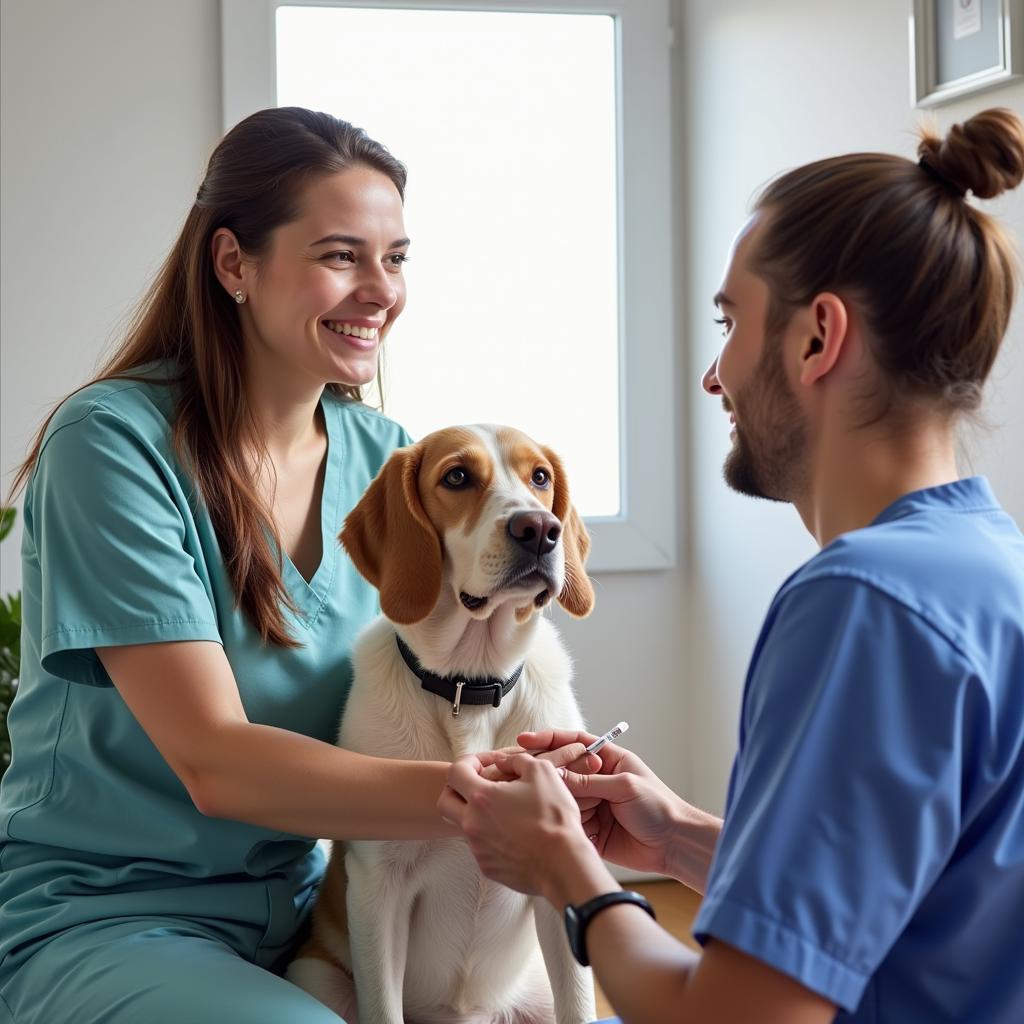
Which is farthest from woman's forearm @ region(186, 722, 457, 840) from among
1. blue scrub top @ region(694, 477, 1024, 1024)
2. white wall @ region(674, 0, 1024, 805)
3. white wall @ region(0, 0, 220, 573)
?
white wall @ region(0, 0, 220, 573)

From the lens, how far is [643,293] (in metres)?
3.27

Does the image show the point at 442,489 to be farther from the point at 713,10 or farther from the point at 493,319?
the point at 713,10

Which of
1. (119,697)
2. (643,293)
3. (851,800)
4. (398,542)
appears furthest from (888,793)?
(643,293)

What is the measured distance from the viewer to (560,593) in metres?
1.57

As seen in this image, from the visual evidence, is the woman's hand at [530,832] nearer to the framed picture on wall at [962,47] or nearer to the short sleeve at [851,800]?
the short sleeve at [851,800]

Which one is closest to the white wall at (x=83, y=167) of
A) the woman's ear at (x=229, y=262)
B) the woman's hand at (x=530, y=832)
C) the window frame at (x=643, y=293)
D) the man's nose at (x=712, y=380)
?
the window frame at (x=643, y=293)

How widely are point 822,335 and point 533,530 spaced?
621 mm

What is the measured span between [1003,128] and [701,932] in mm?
635

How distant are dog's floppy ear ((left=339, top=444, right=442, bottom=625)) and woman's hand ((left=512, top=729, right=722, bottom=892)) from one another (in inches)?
9.3

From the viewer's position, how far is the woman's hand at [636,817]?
1.30 meters

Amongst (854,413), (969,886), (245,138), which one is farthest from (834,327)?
(245,138)

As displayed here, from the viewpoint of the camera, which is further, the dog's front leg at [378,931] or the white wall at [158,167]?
the white wall at [158,167]

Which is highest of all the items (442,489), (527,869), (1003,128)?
(1003,128)

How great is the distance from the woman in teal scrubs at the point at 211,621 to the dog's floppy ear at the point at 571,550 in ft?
0.98
